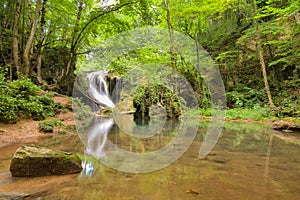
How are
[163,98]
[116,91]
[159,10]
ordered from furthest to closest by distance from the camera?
[116,91]
[163,98]
[159,10]

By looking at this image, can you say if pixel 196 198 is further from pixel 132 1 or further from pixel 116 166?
pixel 132 1

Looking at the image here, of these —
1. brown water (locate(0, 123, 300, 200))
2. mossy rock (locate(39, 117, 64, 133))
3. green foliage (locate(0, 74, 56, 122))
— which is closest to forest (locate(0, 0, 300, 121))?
green foliage (locate(0, 74, 56, 122))

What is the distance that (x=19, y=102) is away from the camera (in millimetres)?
5031

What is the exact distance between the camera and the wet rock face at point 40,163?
2098 mm

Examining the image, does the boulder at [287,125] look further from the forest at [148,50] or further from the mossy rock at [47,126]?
the mossy rock at [47,126]

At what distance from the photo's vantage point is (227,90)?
12828 mm

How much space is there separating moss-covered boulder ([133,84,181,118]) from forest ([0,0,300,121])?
141 cm

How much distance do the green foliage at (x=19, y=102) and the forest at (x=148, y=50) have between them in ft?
0.07

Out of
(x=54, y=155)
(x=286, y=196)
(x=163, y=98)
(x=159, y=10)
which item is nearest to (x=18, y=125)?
(x=54, y=155)

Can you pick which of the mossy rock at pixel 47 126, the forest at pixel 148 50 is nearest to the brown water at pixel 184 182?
the mossy rock at pixel 47 126

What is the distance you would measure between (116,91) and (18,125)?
43.1ft

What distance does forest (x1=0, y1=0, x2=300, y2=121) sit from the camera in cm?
600

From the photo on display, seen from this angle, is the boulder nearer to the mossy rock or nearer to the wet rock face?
the wet rock face

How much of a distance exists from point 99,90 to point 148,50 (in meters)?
7.39
